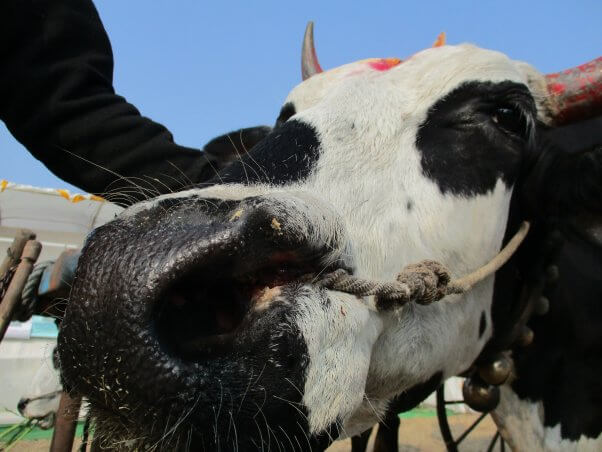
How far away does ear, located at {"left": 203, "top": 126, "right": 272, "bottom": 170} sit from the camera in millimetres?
2740

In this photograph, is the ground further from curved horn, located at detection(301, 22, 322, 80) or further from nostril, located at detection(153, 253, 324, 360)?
nostril, located at detection(153, 253, 324, 360)

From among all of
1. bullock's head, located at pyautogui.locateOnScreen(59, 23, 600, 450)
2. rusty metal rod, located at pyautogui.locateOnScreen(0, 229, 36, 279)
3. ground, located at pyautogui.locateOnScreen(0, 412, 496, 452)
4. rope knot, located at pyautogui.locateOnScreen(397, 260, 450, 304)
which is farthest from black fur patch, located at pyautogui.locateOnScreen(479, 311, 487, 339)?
ground, located at pyautogui.locateOnScreen(0, 412, 496, 452)

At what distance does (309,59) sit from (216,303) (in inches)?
93.5

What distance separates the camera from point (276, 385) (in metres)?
1.10

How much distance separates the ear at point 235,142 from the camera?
274 centimetres

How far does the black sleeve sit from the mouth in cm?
88

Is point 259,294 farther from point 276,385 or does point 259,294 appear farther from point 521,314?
point 521,314

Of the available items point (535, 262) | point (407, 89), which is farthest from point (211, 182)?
point (535, 262)

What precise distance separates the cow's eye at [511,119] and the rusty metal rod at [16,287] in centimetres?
194

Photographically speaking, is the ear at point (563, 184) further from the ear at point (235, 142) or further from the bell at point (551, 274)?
the ear at point (235, 142)

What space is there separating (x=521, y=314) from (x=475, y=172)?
0.93 m

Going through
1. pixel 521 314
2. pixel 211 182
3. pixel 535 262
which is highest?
pixel 211 182

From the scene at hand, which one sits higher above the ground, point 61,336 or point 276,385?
point 61,336

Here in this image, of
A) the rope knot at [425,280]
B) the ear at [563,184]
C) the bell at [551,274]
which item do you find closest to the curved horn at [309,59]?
the ear at [563,184]
